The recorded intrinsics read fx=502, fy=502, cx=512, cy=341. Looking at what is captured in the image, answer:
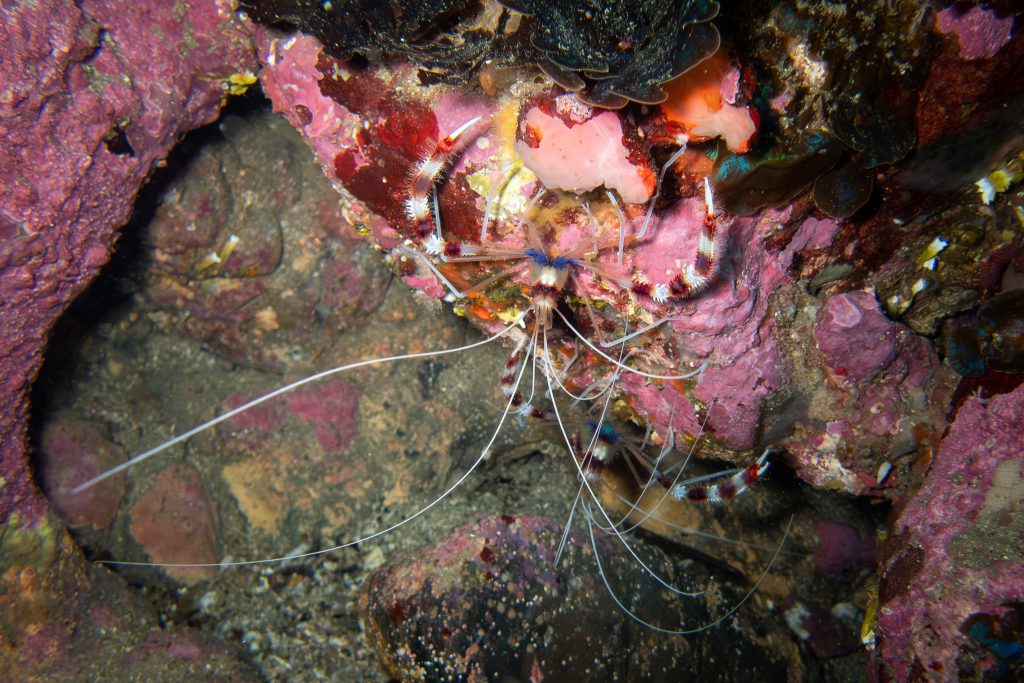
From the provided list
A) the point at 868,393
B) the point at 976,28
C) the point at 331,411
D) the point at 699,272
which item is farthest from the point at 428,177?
the point at 868,393

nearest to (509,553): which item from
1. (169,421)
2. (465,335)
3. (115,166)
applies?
(465,335)

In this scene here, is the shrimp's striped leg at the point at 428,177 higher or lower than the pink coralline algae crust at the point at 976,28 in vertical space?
lower

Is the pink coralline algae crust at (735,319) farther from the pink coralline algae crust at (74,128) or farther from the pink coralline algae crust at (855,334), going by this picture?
the pink coralline algae crust at (74,128)

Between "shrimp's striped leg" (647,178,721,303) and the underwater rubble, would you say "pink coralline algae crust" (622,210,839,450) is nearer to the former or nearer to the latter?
the underwater rubble

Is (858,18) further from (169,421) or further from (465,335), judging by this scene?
(169,421)

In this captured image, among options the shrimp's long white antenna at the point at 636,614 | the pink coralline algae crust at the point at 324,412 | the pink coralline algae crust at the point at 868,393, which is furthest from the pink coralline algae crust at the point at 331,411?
the pink coralline algae crust at the point at 868,393

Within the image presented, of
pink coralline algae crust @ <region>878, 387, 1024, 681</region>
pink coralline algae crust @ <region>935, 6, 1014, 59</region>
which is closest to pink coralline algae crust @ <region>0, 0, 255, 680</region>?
pink coralline algae crust @ <region>935, 6, 1014, 59</region>

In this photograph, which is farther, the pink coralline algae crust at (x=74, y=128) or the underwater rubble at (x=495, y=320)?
Result: the pink coralline algae crust at (x=74, y=128)
